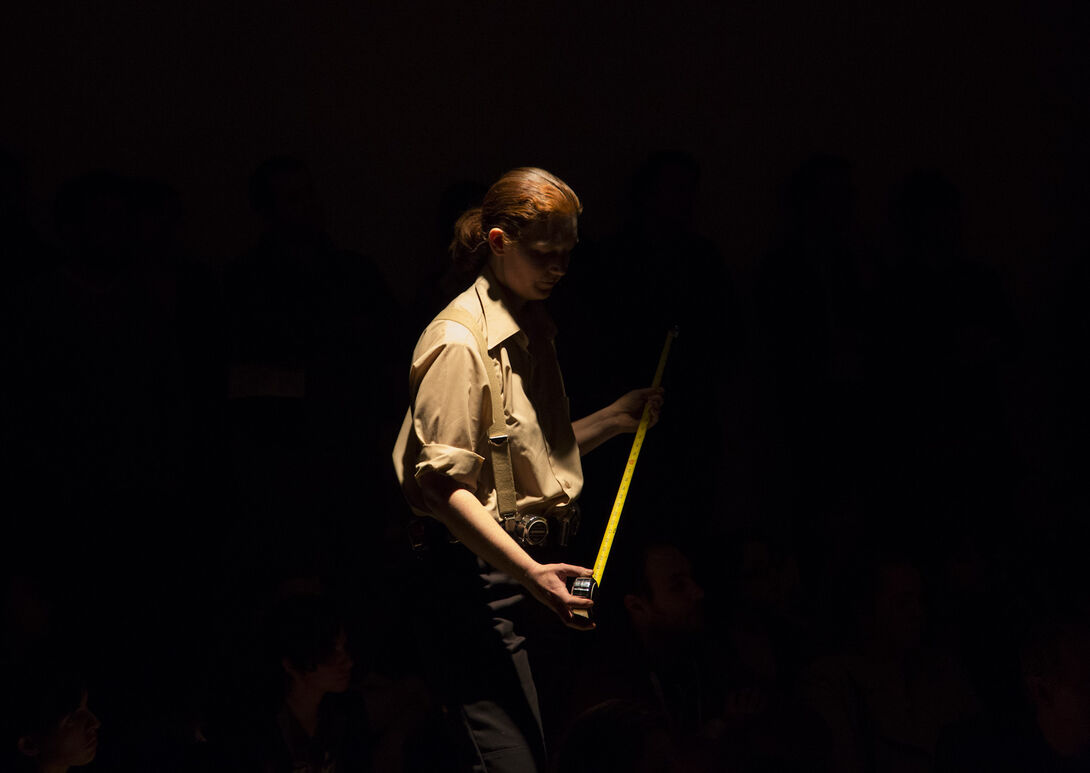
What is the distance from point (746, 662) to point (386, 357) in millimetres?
1449

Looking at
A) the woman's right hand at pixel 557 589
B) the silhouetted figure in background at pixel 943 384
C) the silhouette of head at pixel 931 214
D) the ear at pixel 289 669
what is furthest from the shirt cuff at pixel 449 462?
the silhouette of head at pixel 931 214

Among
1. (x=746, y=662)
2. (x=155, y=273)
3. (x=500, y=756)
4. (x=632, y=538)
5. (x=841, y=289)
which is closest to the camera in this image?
(x=500, y=756)

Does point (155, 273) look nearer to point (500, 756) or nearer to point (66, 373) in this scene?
point (66, 373)

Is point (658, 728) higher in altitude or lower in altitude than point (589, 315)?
lower

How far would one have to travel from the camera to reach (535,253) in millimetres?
2600

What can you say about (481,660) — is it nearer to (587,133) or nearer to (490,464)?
(490,464)

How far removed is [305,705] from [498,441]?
1.05m

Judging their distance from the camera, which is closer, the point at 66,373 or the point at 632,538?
the point at 66,373

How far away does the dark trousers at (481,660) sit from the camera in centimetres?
254

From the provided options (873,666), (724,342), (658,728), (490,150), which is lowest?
(873,666)

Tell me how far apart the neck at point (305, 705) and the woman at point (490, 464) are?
69 cm

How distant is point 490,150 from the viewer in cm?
466

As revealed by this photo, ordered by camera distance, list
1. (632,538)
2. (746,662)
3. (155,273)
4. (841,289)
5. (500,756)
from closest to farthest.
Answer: (500,756)
(746,662)
(155,273)
(632,538)
(841,289)

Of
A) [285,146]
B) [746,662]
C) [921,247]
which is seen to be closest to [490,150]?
[285,146]
